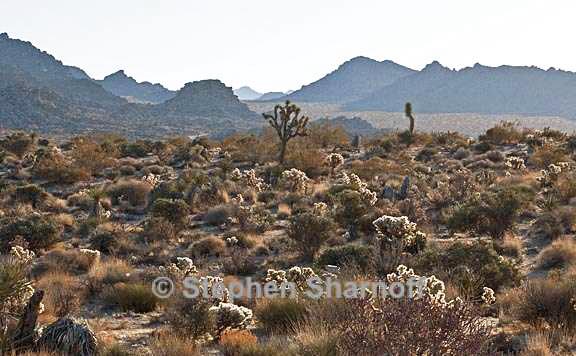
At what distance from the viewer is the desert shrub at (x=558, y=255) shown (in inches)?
447

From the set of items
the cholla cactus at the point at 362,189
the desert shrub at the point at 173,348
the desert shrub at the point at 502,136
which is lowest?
the desert shrub at the point at 173,348

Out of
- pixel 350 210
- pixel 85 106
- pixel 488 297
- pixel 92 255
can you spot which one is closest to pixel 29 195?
pixel 92 255

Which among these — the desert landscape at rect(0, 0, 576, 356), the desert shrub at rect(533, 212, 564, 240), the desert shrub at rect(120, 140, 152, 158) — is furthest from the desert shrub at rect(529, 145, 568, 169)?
the desert shrub at rect(120, 140, 152, 158)

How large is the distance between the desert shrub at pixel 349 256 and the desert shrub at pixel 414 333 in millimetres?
5402

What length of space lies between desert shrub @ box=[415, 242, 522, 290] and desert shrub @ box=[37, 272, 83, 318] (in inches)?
230

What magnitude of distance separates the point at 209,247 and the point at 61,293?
4776 mm

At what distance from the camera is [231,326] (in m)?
7.95

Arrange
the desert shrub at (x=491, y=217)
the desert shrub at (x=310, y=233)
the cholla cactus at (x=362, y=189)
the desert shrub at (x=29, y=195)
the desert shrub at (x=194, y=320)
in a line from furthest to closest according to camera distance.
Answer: the desert shrub at (x=29, y=195) → the cholla cactus at (x=362, y=189) → the desert shrub at (x=491, y=217) → the desert shrub at (x=310, y=233) → the desert shrub at (x=194, y=320)

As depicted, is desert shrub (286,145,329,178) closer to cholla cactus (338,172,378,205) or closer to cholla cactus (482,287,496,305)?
cholla cactus (338,172,378,205)

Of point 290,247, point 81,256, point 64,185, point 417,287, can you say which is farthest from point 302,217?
point 64,185

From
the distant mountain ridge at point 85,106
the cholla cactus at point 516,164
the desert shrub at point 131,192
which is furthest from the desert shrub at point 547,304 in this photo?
the distant mountain ridge at point 85,106

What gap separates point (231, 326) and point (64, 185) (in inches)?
754

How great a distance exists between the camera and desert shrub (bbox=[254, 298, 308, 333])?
7.98 m

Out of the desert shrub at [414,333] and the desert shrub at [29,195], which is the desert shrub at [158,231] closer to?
the desert shrub at [29,195]
